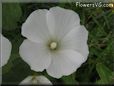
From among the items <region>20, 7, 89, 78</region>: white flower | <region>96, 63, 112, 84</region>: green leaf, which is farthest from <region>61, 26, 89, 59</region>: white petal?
<region>96, 63, 112, 84</region>: green leaf

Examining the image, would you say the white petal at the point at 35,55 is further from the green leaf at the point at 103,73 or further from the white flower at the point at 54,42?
the green leaf at the point at 103,73

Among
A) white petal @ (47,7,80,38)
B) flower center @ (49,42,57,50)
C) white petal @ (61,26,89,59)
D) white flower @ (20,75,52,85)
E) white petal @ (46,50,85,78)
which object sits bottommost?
white flower @ (20,75,52,85)

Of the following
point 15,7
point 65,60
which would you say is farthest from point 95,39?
point 15,7

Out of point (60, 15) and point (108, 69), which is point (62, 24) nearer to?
point (60, 15)

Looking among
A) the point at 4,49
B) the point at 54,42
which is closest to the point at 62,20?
the point at 54,42

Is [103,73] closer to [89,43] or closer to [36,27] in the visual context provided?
[89,43]

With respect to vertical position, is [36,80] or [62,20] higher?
[62,20]

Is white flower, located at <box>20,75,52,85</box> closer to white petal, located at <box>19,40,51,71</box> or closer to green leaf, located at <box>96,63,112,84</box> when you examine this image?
white petal, located at <box>19,40,51,71</box>

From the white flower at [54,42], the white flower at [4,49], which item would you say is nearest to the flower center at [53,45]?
the white flower at [54,42]
